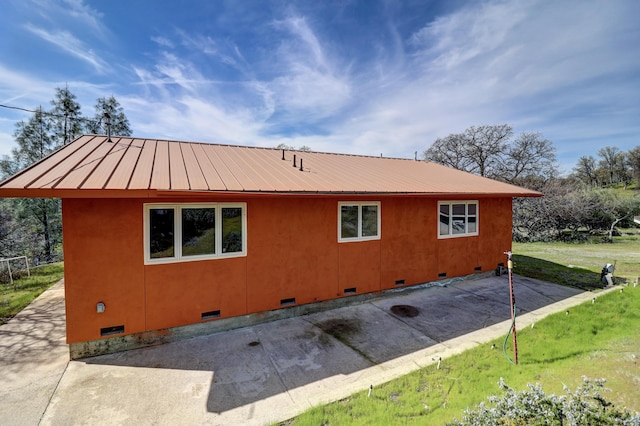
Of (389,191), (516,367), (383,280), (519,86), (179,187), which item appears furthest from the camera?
(519,86)

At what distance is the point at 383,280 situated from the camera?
682 cm

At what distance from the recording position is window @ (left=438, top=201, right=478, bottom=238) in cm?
777

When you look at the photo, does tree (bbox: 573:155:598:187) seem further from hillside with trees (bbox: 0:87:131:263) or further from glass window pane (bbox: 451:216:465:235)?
hillside with trees (bbox: 0:87:131:263)

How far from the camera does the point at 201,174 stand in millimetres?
5039

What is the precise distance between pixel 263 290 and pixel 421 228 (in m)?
4.38

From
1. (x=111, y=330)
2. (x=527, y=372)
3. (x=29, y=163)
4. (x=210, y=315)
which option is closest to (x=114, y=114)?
(x=29, y=163)

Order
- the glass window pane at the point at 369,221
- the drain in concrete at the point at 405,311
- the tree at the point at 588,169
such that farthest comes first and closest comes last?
the tree at the point at 588,169, the glass window pane at the point at 369,221, the drain in concrete at the point at 405,311

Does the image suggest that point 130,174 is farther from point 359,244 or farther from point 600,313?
point 600,313

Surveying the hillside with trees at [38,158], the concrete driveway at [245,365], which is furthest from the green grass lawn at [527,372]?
the hillside with trees at [38,158]

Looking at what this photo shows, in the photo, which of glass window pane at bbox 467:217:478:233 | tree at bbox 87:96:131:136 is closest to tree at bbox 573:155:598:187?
glass window pane at bbox 467:217:478:233

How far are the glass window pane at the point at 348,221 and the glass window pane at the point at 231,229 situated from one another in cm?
226

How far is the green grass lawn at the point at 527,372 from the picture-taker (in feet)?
9.81

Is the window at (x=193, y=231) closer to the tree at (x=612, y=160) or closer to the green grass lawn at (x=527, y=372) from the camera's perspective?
the green grass lawn at (x=527, y=372)

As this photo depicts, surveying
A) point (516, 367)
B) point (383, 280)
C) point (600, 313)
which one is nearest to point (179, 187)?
point (383, 280)
